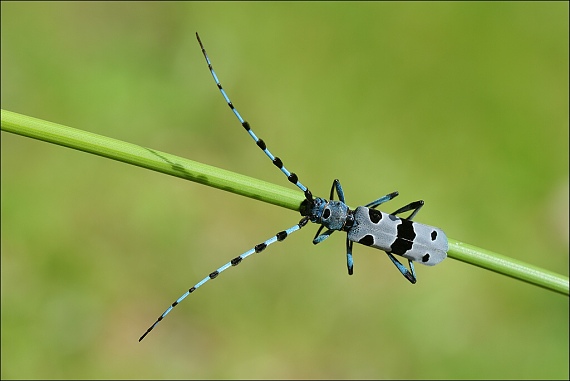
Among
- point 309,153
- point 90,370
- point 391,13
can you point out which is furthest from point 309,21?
point 90,370

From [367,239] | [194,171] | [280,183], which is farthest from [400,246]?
[280,183]

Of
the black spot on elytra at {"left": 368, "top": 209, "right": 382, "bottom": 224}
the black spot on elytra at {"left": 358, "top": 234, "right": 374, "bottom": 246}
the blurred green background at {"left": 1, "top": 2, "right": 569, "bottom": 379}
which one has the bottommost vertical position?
the black spot on elytra at {"left": 358, "top": 234, "right": 374, "bottom": 246}

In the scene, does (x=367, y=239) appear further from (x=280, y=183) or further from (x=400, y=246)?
(x=280, y=183)

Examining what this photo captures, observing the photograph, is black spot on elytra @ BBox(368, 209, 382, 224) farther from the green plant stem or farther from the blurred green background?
the blurred green background

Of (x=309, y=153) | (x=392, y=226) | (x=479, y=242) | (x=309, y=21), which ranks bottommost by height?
(x=392, y=226)

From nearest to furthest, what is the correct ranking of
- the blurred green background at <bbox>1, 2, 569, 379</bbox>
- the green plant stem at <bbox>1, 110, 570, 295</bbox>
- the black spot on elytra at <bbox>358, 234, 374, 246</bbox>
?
the green plant stem at <bbox>1, 110, 570, 295</bbox> < the black spot on elytra at <bbox>358, 234, 374, 246</bbox> < the blurred green background at <bbox>1, 2, 569, 379</bbox>

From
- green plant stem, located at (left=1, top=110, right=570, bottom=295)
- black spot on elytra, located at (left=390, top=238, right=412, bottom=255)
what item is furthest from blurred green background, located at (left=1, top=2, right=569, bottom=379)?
green plant stem, located at (left=1, top=110, right=570, bottom=295)

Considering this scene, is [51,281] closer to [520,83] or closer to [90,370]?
[90,370]
